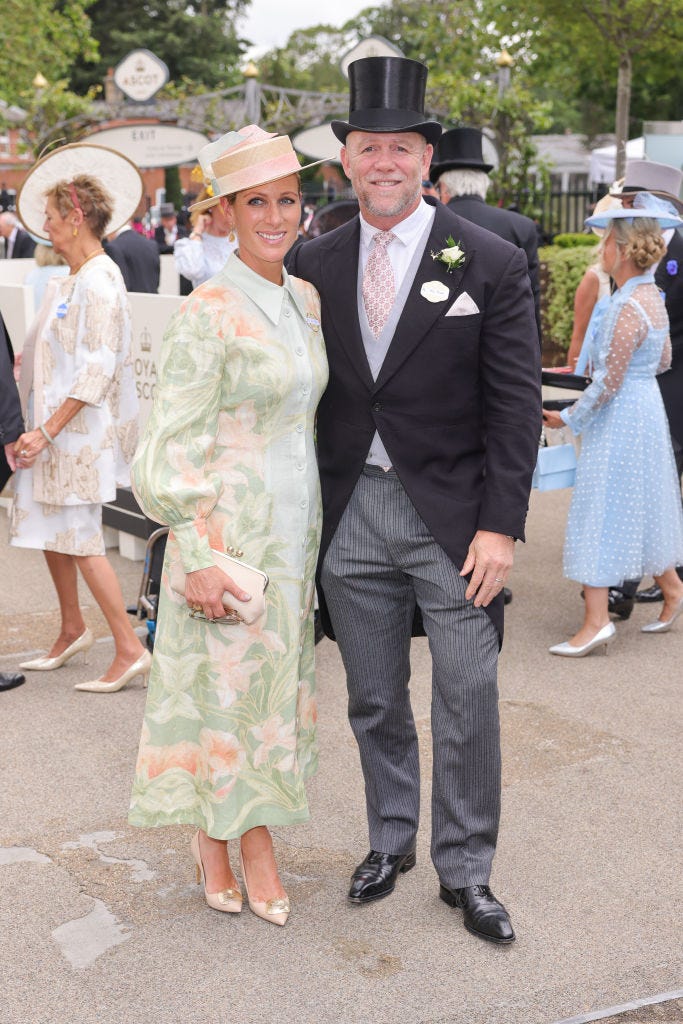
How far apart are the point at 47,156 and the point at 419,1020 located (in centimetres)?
411

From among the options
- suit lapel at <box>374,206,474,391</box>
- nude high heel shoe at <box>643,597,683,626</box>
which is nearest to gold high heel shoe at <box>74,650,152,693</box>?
nude high heel shoe at <box>643,597,683,626</box>

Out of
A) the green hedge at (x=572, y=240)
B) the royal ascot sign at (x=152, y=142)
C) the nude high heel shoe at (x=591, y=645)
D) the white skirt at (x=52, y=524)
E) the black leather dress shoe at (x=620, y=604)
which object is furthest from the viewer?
the green hedge at (x=572, y=240)

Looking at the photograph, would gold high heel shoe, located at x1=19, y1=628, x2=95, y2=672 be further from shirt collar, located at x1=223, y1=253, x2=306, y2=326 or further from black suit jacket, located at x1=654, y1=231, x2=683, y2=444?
black suit jacket, located at x1=654, y1=231, x2=683, y2=444

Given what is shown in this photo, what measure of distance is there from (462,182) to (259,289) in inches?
146

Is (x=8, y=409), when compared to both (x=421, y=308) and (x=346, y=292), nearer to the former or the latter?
(x=346, y=292)

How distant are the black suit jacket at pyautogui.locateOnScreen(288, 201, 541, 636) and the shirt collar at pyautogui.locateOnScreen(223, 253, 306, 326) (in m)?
0.18

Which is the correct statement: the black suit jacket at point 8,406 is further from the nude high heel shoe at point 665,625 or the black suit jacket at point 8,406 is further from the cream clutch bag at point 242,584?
the nude high heel shoe at point 665,625

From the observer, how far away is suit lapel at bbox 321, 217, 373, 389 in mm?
3430

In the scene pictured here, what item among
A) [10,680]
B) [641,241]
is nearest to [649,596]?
[641,241]

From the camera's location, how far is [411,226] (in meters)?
3.44

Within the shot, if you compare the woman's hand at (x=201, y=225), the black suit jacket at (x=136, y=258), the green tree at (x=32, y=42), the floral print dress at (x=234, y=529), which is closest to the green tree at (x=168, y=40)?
the green tree at (x=32, y=42)

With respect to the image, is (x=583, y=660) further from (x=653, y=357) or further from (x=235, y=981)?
(x=235, y=981)

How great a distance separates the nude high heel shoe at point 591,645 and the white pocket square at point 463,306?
2853mm

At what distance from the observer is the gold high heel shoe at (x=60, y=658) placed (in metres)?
5.75
